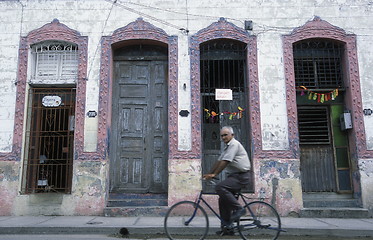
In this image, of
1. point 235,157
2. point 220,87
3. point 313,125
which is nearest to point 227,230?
point 235,157

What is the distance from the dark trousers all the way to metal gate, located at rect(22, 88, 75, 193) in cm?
474

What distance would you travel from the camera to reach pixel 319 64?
30.5 feet

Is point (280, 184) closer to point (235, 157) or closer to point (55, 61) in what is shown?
point (235, 157)

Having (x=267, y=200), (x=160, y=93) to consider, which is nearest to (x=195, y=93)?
(x=160, y=93)

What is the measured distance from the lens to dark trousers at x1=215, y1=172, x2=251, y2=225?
540 centimetres

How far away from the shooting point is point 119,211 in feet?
26.5

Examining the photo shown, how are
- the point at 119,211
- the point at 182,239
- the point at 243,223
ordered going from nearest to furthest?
the point at 243,223 < the point at 182,239 < the point at 119,211

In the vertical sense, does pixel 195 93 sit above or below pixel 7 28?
below

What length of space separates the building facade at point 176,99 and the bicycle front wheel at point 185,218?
2.46 metres

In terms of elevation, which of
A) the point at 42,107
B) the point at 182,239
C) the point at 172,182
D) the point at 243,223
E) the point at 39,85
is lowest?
the point at 182,239

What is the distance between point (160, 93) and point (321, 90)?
4356mm

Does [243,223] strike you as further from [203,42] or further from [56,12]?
[56,12]

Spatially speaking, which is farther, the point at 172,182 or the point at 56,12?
the point at 56,12

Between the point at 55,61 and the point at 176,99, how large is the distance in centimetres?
355
